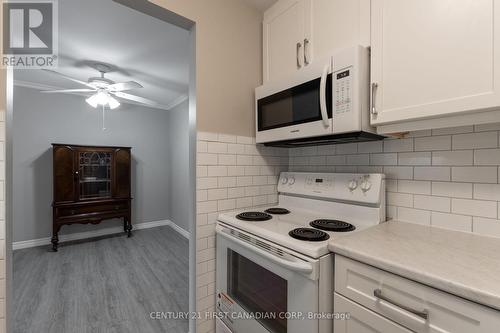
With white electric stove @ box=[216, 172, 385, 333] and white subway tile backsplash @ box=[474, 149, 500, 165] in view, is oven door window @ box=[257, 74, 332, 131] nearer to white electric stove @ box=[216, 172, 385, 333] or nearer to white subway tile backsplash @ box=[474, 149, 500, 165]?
white electric stove @ box=[216, 172, 385, 333]

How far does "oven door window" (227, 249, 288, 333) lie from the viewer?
1.01m

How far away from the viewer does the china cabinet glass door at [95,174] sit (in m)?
3.25

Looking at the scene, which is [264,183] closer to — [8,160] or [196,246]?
[196,246]

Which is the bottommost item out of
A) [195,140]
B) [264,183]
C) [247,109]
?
[264,183]

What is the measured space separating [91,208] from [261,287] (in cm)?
325

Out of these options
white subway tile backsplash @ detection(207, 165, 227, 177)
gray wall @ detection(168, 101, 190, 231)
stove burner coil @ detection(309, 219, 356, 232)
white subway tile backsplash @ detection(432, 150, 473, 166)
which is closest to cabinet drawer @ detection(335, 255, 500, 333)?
stove burner coil @ detection(309, 219, 356, 232)

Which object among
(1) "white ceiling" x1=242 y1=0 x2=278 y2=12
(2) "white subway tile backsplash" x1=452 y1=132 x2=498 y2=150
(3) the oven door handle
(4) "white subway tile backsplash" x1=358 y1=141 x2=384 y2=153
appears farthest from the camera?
(1) "white ceiling" x1=242 y1=0 x2=278 y2=12

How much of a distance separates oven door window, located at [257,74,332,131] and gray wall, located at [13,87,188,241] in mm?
2553

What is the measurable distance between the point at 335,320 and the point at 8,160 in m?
1.45

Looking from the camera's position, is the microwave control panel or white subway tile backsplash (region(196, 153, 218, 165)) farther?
white subway tile backsplash (region(196, 153, 218, 165))

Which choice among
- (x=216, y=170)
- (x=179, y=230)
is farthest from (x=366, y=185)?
(x=179, y=230)

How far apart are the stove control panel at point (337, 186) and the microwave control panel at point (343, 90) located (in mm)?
425

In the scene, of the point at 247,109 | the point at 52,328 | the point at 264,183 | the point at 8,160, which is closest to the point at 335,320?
the point at 264,183

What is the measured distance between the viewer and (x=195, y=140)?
1.34 m
